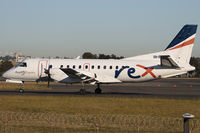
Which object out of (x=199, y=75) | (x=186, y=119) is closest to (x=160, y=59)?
(x=186, y=119)

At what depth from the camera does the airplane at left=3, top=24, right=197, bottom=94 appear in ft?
108

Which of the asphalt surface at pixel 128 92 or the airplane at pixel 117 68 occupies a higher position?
the airplane at pixel 117 68

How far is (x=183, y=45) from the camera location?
33625 mm

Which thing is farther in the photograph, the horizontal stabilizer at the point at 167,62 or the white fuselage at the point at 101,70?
the white fuselage at the point at 101,70

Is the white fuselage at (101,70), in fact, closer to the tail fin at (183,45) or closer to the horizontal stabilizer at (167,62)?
the horizontal stabilizer at (167,62)

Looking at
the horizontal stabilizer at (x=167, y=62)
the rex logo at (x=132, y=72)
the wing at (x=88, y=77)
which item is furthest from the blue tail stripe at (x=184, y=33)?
the wing at (x=88, y=77)

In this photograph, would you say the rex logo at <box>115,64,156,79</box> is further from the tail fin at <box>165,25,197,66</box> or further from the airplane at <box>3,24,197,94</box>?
the tail fin at <box>165,25,197,66</box>

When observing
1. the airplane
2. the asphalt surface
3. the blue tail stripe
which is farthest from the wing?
the blue tail stripe

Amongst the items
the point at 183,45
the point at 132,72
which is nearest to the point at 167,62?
the point at 183,45

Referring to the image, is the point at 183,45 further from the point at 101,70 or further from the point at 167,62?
the point at 101,70

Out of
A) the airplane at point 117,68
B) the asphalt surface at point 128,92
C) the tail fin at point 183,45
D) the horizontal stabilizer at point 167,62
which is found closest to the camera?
the horizontal stabilizer at point 167,62

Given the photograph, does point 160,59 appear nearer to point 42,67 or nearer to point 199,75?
point 42,67

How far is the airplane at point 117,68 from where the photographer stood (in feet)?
108

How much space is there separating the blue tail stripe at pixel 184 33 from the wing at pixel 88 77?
758 cm
